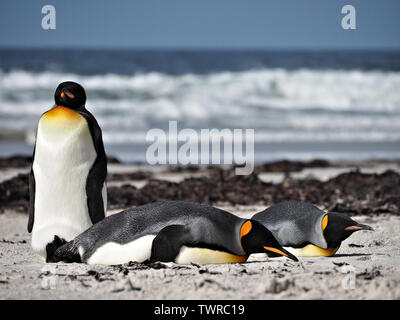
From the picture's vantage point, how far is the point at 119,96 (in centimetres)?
2912

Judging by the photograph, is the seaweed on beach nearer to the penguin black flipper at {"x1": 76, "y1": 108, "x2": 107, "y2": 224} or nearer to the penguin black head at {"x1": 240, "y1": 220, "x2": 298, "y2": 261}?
the penguin black flipper at {"x1": 76, "y1": 108, "x2": 107, "y2": 224}

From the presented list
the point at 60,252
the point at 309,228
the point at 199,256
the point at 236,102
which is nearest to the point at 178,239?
the point at 199,256

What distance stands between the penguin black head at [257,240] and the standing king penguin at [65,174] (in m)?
1.40

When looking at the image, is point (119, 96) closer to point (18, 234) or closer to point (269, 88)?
point (269, 88)

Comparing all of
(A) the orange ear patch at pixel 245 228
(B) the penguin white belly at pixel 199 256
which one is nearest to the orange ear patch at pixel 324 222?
(A) the orange ear patch at pixel 245 228

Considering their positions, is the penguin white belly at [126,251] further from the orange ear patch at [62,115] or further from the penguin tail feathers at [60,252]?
the orange ear patch at [62,115]

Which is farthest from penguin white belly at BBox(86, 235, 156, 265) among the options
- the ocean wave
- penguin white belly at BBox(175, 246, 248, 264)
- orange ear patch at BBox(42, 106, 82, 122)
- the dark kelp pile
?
the ocean wave

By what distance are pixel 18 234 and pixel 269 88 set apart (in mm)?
24575

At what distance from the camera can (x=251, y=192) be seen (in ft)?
32.6

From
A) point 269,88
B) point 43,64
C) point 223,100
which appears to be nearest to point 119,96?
point 223,100

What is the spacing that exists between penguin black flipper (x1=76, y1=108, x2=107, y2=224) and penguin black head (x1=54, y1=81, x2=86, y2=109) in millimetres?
91

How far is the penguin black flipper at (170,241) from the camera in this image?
5.06 meters

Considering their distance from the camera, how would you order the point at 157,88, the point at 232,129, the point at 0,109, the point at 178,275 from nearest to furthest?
the point at 178,275 < the point at 232,129 < the point at 0,109 < the point at 157,88

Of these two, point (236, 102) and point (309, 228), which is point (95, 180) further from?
point (236, 102)
